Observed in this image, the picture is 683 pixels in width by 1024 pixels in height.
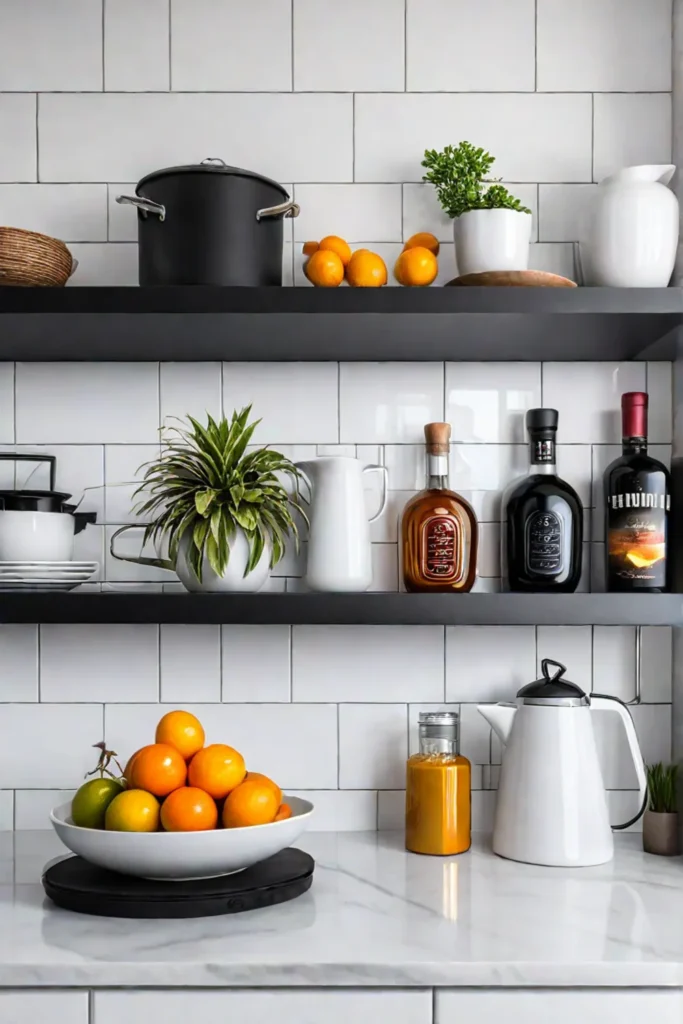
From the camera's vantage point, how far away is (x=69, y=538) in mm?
1558

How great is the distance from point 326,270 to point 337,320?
0.10 m

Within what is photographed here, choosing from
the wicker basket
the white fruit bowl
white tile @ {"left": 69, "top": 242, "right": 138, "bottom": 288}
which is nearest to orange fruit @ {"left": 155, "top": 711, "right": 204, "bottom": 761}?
the white fruit bowl

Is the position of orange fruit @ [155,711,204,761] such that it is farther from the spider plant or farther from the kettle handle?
the kettle handle

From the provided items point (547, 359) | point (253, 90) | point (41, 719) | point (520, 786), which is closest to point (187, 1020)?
point (520, 786)

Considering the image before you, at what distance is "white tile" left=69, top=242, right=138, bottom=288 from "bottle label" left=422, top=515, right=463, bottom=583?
673 mm

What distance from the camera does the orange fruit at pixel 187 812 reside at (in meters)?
1.27

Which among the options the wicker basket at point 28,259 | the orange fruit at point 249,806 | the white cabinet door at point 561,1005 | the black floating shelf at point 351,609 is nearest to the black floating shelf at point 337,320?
the wicker basket at point 28,259

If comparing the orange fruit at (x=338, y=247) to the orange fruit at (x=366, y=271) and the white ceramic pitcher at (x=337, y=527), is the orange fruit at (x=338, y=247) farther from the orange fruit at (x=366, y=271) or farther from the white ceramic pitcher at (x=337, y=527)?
the white ceramic pitcher at (x=337, y=527)

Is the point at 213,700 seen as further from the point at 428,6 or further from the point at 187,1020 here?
the point at 428,6

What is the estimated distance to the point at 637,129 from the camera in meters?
1.72

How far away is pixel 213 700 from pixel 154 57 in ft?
3.67

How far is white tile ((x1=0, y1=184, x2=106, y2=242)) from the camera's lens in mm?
1719

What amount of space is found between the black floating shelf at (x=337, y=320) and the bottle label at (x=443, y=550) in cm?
29

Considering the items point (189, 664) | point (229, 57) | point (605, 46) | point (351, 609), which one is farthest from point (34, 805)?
point (605, 46)
